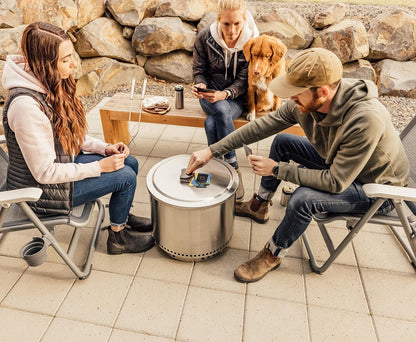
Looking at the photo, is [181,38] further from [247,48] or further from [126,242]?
[126,242]

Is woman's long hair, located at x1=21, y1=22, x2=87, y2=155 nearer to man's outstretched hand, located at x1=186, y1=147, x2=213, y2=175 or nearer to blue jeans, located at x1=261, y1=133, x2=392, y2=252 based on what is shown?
man's outstretched hand, located at x1=186, y1=147, x2=213, y2=175

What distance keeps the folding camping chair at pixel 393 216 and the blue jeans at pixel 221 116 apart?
1.11 m

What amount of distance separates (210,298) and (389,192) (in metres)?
1.21

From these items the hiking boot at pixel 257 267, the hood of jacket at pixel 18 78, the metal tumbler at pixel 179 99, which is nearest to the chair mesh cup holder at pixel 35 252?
the hood of jacket at pixel 18 78

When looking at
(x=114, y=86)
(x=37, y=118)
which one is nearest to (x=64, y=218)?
(x=37, y=118)

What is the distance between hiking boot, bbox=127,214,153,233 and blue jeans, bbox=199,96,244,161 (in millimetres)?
910

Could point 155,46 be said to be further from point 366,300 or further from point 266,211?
point 366,300

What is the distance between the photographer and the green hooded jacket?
1596 mm

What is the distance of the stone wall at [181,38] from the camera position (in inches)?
196

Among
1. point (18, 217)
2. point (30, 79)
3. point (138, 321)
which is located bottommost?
point (138, 321)

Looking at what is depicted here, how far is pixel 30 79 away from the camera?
156cm

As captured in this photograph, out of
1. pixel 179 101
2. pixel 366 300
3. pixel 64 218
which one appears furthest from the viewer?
pixel 179 101

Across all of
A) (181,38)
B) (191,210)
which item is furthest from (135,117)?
(181,38)

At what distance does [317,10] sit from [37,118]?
18.4ft
